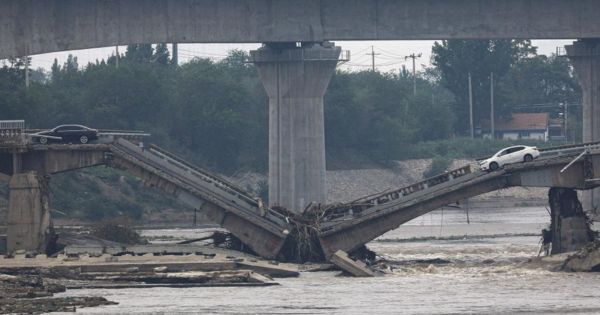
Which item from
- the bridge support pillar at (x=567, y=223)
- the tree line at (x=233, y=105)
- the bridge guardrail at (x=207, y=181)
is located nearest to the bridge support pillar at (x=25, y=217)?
the bridge guardrail at (x=207, y=181)

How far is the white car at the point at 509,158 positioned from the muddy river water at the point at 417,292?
458 centimetres

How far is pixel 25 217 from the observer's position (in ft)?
259

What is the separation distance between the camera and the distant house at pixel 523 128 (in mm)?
189750

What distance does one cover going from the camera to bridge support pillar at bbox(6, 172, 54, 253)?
78812mm

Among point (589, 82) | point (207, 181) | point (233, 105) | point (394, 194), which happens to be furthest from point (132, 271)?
point (233, 105)

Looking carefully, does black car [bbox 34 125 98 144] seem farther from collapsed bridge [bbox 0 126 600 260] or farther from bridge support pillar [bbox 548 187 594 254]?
bridge support pillar [bbox 548 187 594 254]

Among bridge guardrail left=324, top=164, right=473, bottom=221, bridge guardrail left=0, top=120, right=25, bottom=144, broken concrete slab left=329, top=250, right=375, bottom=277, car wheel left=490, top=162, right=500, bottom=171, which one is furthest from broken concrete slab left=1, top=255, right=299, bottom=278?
car wheel left=490, top=162, right=500, bottom=171

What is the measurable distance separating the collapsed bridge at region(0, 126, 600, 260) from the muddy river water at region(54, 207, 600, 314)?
3.03 metres

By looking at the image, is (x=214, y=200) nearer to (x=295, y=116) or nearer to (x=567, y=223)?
(x=567, y=223)

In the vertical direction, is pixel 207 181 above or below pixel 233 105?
below

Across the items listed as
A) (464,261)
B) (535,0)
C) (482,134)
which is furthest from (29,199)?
(482,134)

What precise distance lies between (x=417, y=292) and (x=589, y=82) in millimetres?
46674

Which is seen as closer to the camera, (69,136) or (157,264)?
(157,264)

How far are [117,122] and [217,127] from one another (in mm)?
9154
